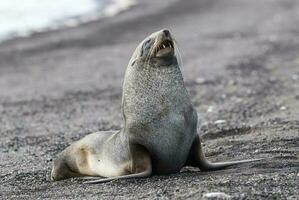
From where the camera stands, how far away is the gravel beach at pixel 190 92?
7.12 m

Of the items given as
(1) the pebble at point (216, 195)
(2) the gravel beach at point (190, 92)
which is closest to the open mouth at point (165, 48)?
(2) the gravel beach at point (190, 92)

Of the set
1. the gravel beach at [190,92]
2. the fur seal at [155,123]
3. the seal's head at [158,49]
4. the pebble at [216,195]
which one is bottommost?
the gravel beach at [190,92]

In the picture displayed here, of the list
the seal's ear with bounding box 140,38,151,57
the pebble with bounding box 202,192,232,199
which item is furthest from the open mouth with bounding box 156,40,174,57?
the pebble with bounding box 202,192,232,199

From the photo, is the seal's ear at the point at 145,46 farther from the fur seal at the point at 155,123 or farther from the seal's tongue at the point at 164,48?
the seal's tongue at the point at 164,48

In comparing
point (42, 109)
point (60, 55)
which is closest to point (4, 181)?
point (42, 109)

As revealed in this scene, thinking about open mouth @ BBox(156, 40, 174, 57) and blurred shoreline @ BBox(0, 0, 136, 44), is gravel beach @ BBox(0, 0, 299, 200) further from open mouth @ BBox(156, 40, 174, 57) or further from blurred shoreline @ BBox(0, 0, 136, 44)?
open mouth @ BBox(156, 40, 174, 57)

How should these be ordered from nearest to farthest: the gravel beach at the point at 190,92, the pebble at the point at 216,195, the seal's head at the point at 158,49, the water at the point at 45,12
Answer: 1. the pebble at the point at 216,195
2. the gravel beach at the point at 190,92
3. the seal's head at the point at 158,49
4. the water at the point at 45,12

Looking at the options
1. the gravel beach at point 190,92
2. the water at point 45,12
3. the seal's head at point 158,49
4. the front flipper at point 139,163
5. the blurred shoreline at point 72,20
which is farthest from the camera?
the water at point 45,12

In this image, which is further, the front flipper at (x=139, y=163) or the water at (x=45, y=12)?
the water at (x=45, y=12)

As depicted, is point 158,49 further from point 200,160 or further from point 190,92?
point 190,92

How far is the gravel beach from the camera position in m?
7.12

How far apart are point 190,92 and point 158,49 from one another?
6848 millimetres

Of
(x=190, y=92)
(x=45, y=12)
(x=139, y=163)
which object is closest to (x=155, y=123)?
(x=139, y=163)

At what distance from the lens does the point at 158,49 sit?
7574 mm
